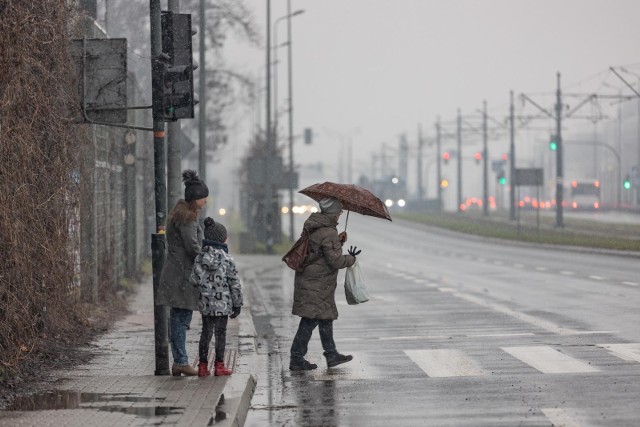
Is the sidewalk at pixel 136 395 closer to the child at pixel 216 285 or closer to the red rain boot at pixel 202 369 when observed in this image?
the red rain boot at pixel 202 369

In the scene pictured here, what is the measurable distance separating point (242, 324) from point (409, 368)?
17.5 ft

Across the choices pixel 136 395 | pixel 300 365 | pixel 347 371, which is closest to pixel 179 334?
pixel 300 365

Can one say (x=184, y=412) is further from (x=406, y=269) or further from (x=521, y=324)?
(x=406, y=269)

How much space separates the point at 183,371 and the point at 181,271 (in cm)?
87

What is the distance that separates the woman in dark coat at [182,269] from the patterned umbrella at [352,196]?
1.32 metres

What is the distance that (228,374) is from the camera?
40.6ft

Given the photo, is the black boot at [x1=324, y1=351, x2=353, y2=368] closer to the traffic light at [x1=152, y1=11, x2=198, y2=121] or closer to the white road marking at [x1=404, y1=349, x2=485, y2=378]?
the white road marking at [x1=404, y1=349, x2=485, y2=378]

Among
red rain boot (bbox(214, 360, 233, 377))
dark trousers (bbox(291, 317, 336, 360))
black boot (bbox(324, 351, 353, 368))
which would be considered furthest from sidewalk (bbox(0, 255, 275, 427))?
black boot (bbox(324, 351, 353, 368))

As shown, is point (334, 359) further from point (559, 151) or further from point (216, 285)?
point (559, 151)

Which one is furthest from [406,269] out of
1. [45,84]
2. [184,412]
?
[184,412]

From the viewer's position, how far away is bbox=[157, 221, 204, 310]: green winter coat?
12477 millimetres

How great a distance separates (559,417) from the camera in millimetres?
9914

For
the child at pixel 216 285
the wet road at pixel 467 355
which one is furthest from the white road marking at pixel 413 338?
the child at pixel 216 285

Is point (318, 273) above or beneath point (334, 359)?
above
